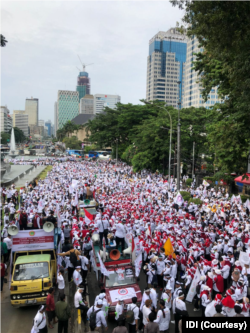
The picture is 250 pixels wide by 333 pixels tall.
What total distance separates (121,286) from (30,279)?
261cm

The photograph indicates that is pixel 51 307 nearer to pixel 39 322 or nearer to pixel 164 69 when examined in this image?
pixel 39 322

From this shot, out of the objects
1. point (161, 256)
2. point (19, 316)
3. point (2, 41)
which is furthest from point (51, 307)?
point (2, 41)

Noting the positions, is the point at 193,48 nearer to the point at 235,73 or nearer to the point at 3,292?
the point at 235,73

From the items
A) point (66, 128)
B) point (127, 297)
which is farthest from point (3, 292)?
point (66, 128)

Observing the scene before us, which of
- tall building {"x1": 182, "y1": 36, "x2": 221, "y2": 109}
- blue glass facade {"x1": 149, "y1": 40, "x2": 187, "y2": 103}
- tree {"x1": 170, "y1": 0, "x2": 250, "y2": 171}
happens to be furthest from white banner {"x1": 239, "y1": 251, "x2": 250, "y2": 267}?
blue glass facade {"x1": 149, "y1": 40, "x2": 187, "y2": 103}

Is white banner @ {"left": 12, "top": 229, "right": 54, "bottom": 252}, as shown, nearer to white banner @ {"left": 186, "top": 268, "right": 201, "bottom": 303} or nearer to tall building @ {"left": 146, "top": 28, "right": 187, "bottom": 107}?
white banner @ {"left": 186, "top": 268, "right": 201, "bottom": 303}

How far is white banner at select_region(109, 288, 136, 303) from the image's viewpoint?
7.86 metres

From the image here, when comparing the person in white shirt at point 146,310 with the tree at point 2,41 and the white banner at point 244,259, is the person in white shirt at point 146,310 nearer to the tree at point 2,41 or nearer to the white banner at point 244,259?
the white banner at point 244,259

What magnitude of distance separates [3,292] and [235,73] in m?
11.5

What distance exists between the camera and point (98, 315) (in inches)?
265

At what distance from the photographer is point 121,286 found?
824 cm

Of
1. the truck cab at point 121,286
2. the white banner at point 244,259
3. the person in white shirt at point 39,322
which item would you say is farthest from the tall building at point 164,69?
the person in white shirt at point 39,322

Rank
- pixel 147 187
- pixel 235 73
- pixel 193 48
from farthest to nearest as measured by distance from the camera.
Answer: pixel 193 48 < pixel 147 187 < pixel 235 73

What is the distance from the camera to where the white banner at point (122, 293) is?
7862mm
